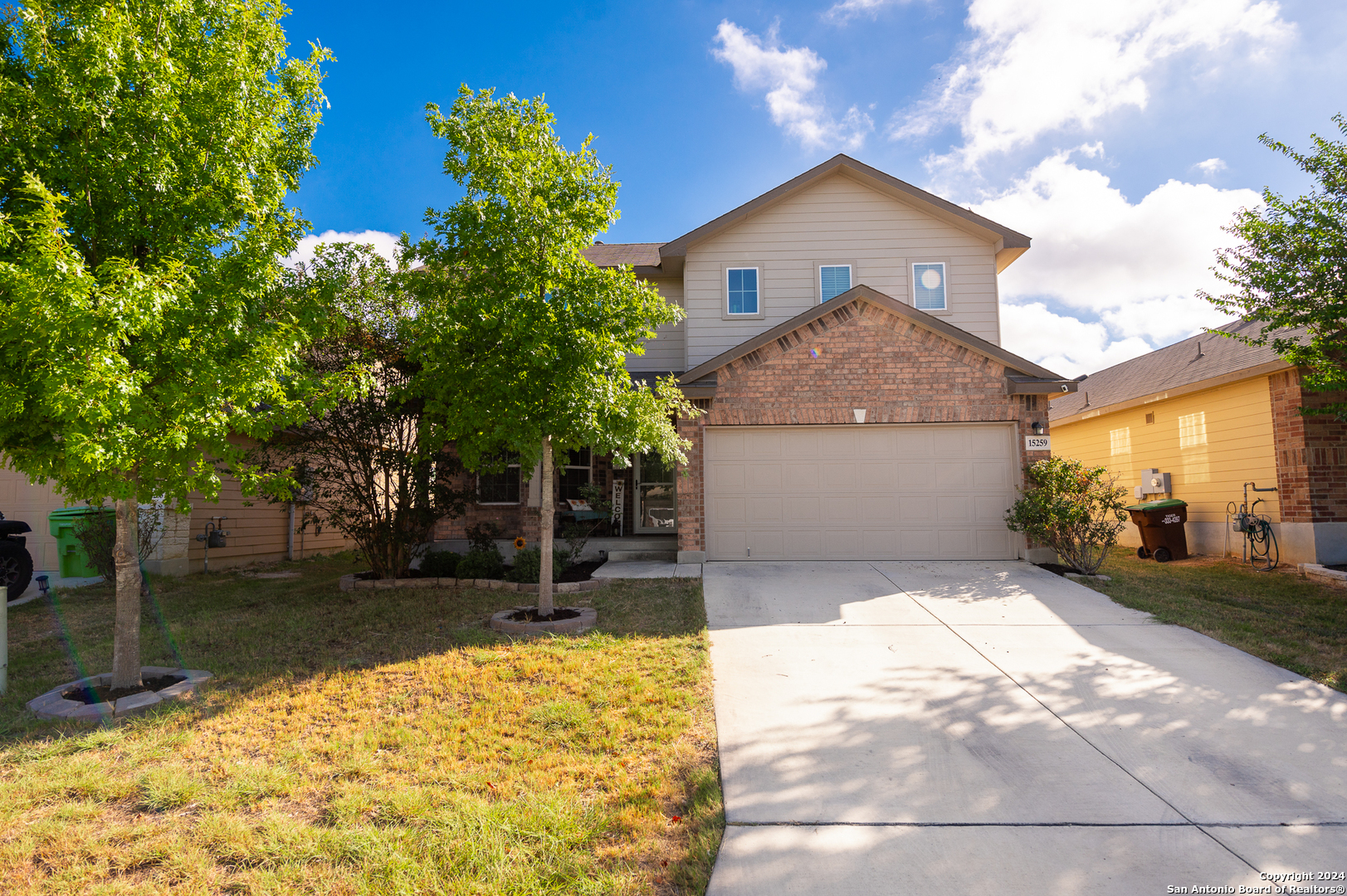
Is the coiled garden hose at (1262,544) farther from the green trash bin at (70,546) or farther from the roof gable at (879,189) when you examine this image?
the green trash bin at (70,546)

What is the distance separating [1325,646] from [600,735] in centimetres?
688

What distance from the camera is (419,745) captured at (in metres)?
3.99

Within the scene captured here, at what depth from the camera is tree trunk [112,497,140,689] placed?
4984mm

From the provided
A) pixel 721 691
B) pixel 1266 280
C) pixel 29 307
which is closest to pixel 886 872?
pixel 721 691

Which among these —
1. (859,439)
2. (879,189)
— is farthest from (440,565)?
(879,189)

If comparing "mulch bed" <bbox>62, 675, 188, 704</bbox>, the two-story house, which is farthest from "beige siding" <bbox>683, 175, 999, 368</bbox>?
"mulch bed" <bbox>62, 675, 188, 704</bbox>

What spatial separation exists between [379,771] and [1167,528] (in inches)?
563

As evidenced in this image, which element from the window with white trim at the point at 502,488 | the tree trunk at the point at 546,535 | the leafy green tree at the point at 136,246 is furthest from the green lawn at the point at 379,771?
the window with white trim at the point at 502,488

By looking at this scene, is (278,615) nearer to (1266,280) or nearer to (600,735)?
(600,735)

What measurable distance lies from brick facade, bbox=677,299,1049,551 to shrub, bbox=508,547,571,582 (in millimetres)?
2016

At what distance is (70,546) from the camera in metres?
10.4

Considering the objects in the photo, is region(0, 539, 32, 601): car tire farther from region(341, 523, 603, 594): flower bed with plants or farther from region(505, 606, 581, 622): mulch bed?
region(505, 606, 581, 622): mulch bed

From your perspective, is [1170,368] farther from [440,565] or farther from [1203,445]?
[440,565]

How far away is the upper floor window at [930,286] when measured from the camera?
12.6 m
